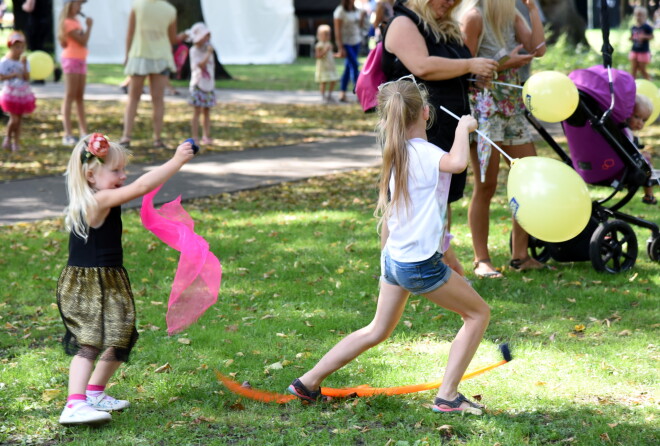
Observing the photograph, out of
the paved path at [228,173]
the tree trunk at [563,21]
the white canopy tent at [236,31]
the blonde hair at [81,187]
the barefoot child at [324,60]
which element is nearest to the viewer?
the blonde hair at [81,187]

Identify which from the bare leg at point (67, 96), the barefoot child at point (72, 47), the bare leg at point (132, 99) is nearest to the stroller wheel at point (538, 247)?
the bare leg at point (132, 99)

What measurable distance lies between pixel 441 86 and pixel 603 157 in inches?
62.9

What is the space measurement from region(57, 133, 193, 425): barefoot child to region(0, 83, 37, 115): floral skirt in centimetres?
790

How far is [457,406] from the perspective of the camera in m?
4.07

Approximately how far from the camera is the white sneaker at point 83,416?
155 inches

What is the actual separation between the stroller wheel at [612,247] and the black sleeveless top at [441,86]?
1486 millimetres

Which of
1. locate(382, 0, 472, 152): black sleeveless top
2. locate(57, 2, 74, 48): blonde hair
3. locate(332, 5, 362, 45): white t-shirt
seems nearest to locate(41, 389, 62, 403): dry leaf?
locate(382, 0, 472, 152): black sleeveless top

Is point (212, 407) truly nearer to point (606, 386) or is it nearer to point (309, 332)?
point (309, 332)

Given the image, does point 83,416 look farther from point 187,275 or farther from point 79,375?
point 187,275

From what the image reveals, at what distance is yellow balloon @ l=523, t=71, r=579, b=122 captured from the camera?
5.23 meters

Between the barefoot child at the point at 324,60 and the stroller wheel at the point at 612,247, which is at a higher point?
the barefoot child at the point at 324,60

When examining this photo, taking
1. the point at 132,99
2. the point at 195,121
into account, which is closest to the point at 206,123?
the point at 195,121

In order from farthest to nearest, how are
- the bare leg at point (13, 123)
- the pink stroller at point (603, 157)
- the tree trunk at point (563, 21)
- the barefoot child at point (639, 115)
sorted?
the tree trunk at point (563, 21), the bare leg at point (13, 123), the barefoot child at point (639, 115), the pink stroller at point (603, 157)

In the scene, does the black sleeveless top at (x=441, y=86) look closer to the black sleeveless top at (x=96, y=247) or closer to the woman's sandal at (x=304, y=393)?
the woman's sandal at (x=304, y=393)
